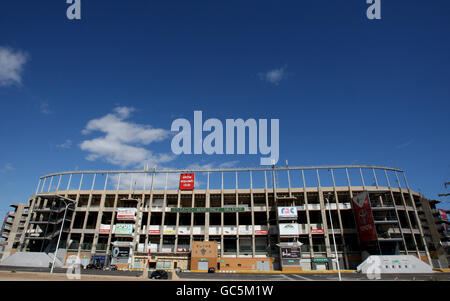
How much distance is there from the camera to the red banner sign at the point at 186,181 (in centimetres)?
6294

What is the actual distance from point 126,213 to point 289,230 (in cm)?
3863

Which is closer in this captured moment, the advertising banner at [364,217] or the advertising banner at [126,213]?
the advertising banner at [364,217]

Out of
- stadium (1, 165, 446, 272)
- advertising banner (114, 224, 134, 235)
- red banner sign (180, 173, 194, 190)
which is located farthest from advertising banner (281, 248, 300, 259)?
advertising banner (114, 224, 134, 235)

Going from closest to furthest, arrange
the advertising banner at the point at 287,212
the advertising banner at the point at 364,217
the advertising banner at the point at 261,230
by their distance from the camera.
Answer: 1. the advertising banner at the point at 364,217
2. the advertising banner at the point at 287,212
3. the advertising banner at the point at 261,230

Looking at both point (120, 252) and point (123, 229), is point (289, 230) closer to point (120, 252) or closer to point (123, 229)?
point (123, 229)

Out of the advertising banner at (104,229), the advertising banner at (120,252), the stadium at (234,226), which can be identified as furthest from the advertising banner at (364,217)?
the advertising banner at (104,229)

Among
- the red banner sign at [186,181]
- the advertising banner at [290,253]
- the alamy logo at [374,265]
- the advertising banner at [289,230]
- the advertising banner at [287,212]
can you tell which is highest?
the red banner sign at [186,181]

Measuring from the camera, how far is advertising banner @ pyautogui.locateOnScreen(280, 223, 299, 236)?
2136 inches

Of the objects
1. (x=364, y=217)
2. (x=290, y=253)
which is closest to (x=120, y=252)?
(x=290, y=253)

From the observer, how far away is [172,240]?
2402 inches

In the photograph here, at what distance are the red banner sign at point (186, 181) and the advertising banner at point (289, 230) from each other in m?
24.1

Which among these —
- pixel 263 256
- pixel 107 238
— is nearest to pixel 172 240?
pixel 107 238

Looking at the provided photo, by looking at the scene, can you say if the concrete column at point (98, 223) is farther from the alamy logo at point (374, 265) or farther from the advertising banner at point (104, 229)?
the alamy logo at point (374, 265)
